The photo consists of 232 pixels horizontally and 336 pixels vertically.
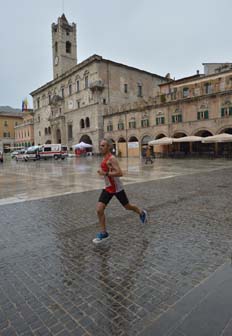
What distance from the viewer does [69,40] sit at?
2211 inches

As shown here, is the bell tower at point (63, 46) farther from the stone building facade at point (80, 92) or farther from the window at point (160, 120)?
the window at point (160, 120)

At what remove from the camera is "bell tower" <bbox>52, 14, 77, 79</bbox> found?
54438 mm

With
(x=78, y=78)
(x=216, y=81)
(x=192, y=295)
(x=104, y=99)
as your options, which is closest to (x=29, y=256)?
(x=192, y=295)

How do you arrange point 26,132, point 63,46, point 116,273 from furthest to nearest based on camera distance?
1. point 26,132
2. point 63,46
3. point 116,273

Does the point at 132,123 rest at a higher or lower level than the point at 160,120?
higher

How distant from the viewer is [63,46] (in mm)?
55062

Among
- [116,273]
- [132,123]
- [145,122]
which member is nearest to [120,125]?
[132,123]

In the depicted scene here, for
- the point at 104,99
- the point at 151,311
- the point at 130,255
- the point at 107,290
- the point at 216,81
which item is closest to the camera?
the point at 151,311

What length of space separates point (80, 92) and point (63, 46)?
15.9 meters

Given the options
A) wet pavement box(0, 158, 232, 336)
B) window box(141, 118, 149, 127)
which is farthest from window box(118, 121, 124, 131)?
wet pavement box(0, 158, 232, 336)

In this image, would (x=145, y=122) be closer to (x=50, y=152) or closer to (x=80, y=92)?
(x=50, y=152)

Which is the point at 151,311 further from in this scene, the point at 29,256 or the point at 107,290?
the point at 29,256

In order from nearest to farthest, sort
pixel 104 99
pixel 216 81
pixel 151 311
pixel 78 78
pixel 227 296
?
1. pixel 151 311
2. pixel 227 296
3. pixel 216 81
4. pixel 104 99
5. pixel 78 78

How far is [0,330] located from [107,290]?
46.4 inches
